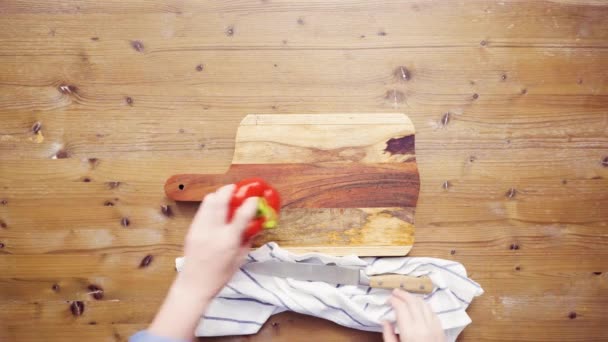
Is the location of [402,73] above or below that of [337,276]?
above

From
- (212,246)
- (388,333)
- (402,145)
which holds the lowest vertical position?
(388,333)

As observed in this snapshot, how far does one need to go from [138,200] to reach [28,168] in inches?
9.0

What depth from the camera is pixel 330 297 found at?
79 centimetres

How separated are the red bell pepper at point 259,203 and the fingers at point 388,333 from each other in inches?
11.5

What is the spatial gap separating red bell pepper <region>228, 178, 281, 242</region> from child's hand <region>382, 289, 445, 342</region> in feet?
0.93

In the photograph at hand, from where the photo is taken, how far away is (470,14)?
868mm

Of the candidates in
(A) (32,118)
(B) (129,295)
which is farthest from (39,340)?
(A) (32,118)

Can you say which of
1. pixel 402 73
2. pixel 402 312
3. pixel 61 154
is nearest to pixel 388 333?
pixel 402 312

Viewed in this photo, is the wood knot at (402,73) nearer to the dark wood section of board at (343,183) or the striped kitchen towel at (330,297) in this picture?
the dark wood section of board at (343,183)

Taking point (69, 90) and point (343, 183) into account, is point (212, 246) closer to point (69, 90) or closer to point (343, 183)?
point (343, 183)

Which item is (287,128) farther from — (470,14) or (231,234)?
(470,14)

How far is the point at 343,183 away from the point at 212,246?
0.29m

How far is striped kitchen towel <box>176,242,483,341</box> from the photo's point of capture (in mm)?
797

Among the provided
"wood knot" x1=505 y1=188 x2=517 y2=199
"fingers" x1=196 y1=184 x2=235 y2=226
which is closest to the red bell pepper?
"fingers" x1=196 y1=184 x2=235 y2=226
